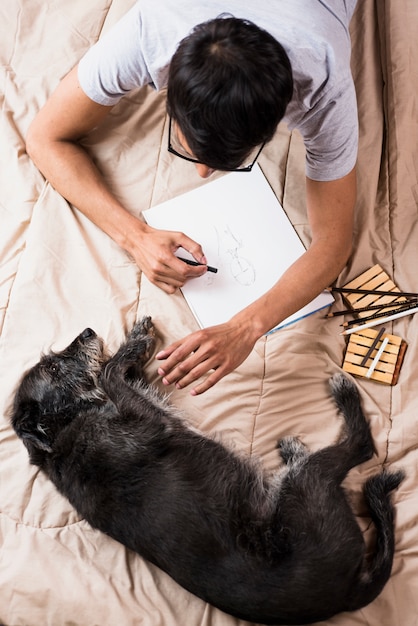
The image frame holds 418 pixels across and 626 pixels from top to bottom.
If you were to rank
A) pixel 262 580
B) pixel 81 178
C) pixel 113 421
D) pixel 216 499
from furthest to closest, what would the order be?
pixel 81 178, pixel 113 421, pixel 216 499, pixel 262 580

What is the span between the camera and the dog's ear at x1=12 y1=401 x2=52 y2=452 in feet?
5.02

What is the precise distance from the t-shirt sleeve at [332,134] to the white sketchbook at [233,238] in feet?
1.06

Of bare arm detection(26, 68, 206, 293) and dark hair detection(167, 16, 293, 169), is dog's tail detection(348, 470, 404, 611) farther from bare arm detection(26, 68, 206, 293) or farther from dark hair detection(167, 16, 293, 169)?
dark hair detection(167, 16, 293, 169)

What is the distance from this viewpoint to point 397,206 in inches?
72.1

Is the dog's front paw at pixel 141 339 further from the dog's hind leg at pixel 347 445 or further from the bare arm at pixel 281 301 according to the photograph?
the dog's hind leg at pixel 347 445

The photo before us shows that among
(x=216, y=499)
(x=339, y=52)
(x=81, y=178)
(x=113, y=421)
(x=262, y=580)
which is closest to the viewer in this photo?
(x=339, y=52)

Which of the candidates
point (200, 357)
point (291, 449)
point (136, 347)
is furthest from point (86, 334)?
point (291, 449)

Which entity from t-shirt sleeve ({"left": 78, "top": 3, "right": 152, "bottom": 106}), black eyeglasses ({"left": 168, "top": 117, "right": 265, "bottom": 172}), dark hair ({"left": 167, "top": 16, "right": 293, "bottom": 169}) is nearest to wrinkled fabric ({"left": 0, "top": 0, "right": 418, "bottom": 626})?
t-shirt sleeve ({"left": 78, "top": 3, "right": 152, "bottom": 106})

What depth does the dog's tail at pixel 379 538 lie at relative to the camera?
1.42 meters

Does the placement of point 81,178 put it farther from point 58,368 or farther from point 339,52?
point 339,52

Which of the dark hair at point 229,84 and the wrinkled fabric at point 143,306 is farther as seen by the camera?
the wrinkled fabric at point 143,306

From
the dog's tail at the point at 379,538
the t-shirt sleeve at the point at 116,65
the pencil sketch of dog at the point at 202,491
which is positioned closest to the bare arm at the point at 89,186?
the t-shirt sleeve at the point at 116,65

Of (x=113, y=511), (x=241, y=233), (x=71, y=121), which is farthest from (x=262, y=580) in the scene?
(x=71, y=121)

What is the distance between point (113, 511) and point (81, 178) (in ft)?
3.21
